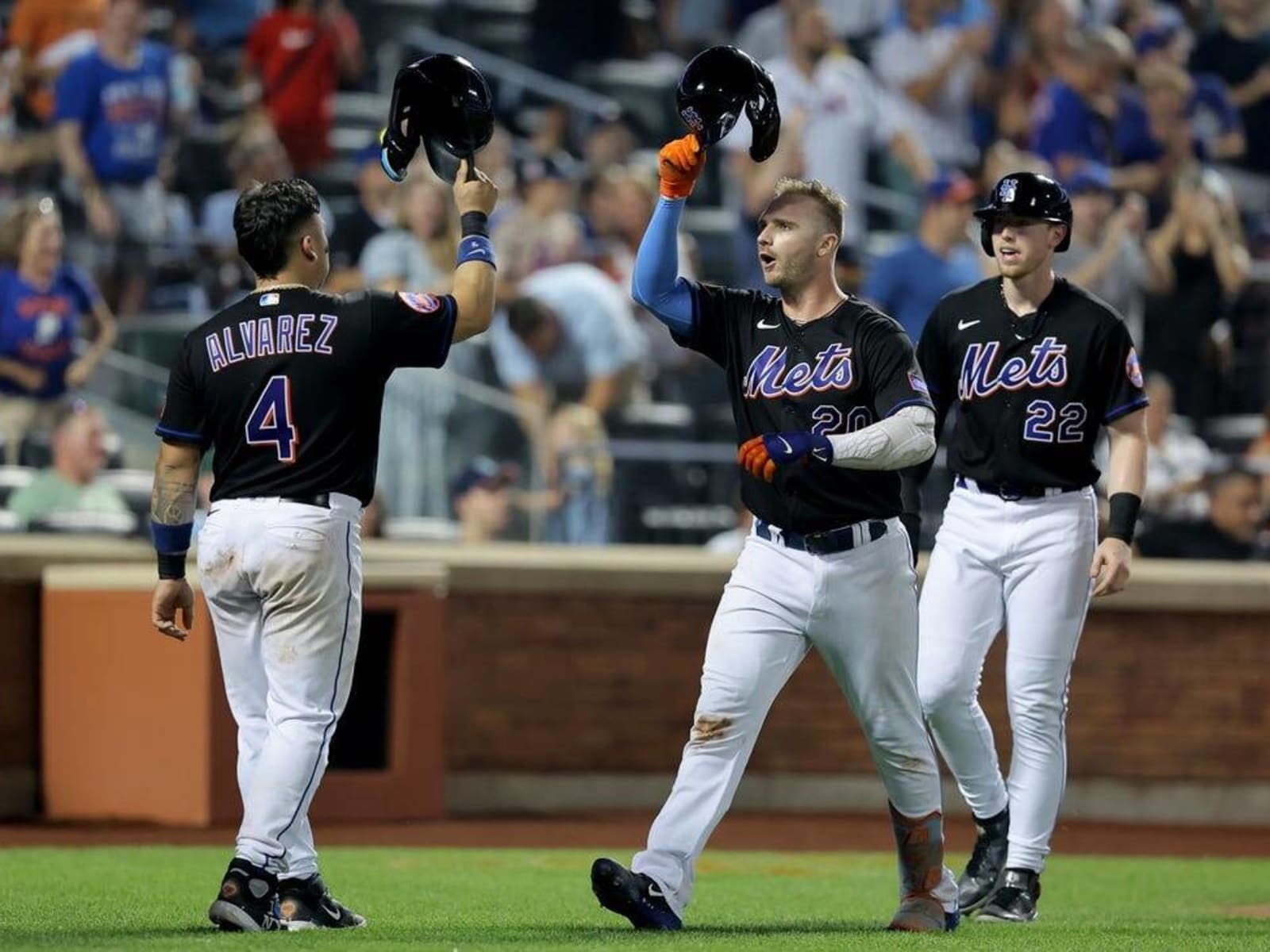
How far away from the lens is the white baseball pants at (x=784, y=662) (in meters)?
5.59

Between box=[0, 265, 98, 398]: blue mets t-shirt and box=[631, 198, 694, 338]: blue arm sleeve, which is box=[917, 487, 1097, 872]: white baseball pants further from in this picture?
box=[0, 265, 98, 398]: blue mets t-shirt

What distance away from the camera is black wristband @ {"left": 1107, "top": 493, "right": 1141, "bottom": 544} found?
654cm

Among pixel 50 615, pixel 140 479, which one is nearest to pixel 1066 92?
pixel 140 479

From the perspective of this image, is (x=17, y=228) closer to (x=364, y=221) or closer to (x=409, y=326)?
(x=364, y=221)

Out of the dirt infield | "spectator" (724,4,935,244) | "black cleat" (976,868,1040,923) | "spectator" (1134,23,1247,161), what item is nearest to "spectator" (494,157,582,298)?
"spectator" (724,4,935,244)

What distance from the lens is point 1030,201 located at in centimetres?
668

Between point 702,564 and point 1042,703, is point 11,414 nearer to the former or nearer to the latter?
point 702,564

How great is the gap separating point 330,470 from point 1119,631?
6.84 meters

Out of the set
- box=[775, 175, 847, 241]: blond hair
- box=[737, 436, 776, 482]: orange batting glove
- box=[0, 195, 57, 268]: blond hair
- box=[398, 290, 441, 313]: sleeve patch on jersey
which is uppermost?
box=[0, 195, 57, 268]: blond hair

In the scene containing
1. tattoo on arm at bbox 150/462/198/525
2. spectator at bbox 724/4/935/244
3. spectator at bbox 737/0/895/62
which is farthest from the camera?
spectator at bbox 737/0/895/62

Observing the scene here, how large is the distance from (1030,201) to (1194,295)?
8.63m

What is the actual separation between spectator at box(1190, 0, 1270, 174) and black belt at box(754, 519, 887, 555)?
1204 cm

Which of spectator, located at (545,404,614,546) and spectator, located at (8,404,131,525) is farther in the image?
spectator, located at (545,404,614,546)

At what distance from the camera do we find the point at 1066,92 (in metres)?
16.0
